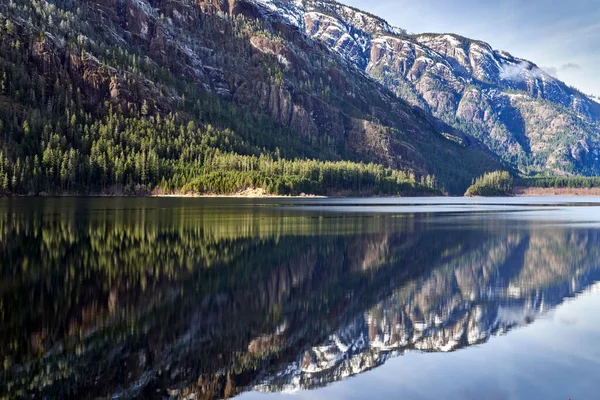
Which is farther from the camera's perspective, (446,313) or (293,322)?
(446,313)

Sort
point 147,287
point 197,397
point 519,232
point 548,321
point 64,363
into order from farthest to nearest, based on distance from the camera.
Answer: point 519,232, point 147,287, point 548,321, point 64,363, point 197,397

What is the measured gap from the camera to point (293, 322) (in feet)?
88.6

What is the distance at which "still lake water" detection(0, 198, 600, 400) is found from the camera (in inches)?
759

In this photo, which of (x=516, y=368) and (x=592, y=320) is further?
(x=592, y=320)

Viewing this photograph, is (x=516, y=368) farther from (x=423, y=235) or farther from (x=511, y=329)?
(x=423, y=235)

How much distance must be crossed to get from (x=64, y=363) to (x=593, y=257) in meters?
46.2

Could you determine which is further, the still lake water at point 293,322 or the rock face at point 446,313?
the rock face at point 446,313

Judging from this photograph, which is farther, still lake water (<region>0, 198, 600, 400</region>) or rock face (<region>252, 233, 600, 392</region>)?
rock face (<region>252, 233, 600, 392</region>)

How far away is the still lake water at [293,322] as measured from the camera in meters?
19.3

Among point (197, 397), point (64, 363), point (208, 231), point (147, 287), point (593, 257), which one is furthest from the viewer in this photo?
point (208, 231)

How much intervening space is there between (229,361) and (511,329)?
1341 cm

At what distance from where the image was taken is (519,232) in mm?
73375

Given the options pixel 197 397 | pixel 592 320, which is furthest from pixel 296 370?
pixel 592 320

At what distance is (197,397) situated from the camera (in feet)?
59.6
